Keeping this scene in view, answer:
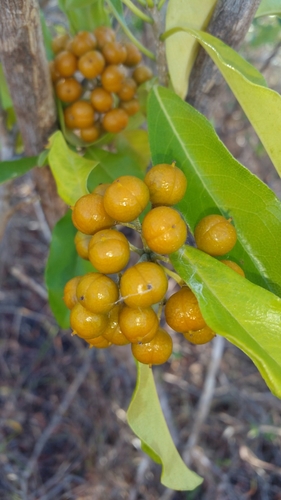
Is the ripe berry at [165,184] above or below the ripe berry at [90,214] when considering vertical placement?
above

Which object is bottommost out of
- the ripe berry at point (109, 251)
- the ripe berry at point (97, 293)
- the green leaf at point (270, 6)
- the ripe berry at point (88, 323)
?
the ripe berry at point (88, 323)

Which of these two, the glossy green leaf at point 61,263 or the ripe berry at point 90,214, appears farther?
the glossy green leaf at point 61,263

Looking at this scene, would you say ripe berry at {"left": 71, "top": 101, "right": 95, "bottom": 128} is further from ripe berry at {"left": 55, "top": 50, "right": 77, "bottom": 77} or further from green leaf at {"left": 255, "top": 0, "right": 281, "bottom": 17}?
green leaf at {"left": 255, "top": 0, "right": 281, "bottom": 17}

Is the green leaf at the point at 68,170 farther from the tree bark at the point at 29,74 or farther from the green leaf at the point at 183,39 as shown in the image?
the green leaf at the point at 183,39

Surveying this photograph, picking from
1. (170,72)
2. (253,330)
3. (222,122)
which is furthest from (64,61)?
(222,122)

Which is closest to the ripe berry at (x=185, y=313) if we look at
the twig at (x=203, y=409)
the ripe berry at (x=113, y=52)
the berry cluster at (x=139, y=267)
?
the berry cluster at (x=139, y=267)

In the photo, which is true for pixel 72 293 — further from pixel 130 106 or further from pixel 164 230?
pixel 130 106

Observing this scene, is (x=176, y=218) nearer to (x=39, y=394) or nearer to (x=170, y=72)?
(x=170, y=72)

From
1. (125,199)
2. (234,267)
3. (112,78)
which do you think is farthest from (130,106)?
(234,267)
